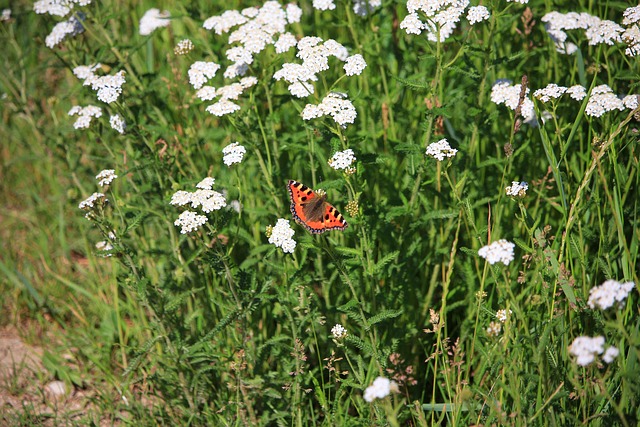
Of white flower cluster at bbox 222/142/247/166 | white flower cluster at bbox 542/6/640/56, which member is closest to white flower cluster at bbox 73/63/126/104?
white flower cluster at bbox 222/142/247/166

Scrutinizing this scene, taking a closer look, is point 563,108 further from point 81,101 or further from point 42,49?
point 42,49

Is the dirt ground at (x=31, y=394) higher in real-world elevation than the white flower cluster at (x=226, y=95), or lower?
lower

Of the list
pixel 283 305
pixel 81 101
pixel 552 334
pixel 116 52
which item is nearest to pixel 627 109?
pixel 552 334

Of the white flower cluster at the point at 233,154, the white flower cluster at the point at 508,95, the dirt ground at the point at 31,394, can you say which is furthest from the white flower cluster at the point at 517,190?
the dirt ground at the point at 31,394

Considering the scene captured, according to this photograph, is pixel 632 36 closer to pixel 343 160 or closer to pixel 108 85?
pixel 343 160

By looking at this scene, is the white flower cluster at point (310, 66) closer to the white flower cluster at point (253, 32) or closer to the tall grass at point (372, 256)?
the tall grass at point (372, 256)

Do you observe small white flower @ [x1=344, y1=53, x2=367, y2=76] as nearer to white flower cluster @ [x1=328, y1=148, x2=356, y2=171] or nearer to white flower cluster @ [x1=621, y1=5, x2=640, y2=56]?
white flower cluster @ [x1=328, y1=148, x2=356, y2=171]
